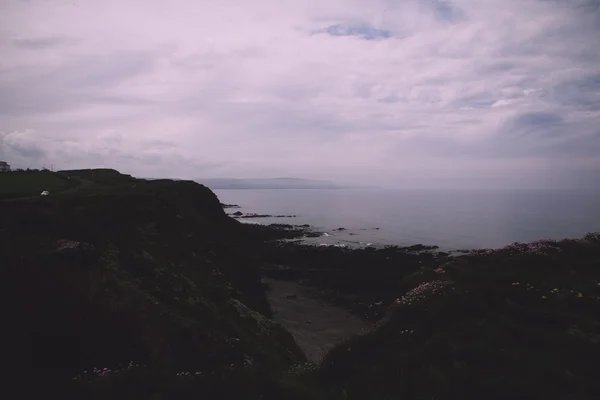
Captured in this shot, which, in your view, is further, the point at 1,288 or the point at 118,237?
the point at 118,237

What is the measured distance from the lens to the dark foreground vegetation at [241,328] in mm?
6637

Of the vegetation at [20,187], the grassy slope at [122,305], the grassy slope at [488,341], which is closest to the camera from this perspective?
the grassy slope at [488,341]

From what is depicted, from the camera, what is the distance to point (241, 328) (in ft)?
50.6

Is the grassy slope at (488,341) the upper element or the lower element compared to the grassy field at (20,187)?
lower

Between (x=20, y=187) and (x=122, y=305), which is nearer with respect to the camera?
(x=122, y=305)

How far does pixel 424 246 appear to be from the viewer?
5878cm

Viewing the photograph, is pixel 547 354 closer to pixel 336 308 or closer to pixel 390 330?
pixel 390 330

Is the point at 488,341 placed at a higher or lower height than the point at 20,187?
lower

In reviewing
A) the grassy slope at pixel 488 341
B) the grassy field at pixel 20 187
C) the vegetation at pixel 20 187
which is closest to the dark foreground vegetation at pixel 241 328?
the grassy slope at pixel 488 341

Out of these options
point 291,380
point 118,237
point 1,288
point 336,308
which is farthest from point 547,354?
→ point 336,308

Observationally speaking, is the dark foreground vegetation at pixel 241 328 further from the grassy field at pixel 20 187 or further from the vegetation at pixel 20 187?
the grassy field at pixel 20 187

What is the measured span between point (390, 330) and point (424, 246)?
5232 centimetres

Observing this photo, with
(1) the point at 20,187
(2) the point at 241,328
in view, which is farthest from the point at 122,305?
(1) the point at 20,187

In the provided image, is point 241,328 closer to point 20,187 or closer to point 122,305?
point 122,305
